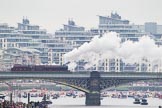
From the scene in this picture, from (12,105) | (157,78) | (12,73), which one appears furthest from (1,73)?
(12,105)

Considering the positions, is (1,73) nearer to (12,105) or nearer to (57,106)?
(57,106)

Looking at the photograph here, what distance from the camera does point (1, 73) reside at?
19888cm

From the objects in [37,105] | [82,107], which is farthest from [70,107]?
[37,105]

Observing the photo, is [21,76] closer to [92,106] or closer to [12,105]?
[92,106]

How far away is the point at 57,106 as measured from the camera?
198m

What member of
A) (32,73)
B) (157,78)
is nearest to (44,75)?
(32,73)

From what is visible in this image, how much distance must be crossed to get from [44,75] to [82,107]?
8.80m

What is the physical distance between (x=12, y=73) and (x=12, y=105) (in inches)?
1599

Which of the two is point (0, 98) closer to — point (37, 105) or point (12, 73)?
point (12, 73)

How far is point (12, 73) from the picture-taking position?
200 meters

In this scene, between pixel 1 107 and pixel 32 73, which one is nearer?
pixel 1 107

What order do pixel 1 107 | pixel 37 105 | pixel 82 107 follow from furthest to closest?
pixel 82 107, pixel 37 105, pixel 1 107

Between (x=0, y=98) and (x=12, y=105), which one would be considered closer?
(x=12, y=105)

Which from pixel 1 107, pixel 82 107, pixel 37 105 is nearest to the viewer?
pixel 1 107
